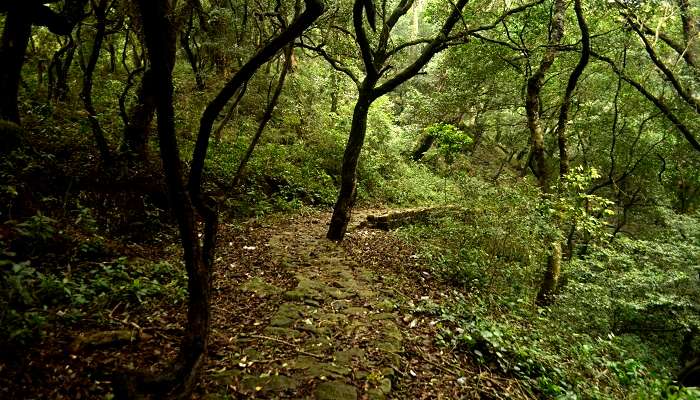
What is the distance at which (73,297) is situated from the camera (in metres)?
4.29

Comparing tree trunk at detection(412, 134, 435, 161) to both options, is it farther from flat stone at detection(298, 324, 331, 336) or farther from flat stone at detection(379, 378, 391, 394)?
flat stone at detection(379, 378, 391, 394)

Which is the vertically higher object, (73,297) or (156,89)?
(156,89)

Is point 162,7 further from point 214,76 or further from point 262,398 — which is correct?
point 214,76

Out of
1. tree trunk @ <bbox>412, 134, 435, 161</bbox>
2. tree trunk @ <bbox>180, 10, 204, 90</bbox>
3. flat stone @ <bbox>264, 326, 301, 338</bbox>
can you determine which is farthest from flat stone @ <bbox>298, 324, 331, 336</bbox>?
tree trunk @ <bbox>412, 134, 435, 161</bbox>

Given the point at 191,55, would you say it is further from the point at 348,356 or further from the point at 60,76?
the point at 348,356

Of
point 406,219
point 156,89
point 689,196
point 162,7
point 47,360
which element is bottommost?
point 47,360

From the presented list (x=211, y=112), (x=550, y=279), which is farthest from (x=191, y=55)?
(x=550, y=279)

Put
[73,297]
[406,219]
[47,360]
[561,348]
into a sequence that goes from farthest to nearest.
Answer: [406,219] < [561,348] < [73,297] < [47,360]

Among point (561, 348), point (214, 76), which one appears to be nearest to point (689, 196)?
point (561, 348)

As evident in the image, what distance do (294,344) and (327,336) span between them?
46cm

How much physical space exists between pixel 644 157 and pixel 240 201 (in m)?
16.8

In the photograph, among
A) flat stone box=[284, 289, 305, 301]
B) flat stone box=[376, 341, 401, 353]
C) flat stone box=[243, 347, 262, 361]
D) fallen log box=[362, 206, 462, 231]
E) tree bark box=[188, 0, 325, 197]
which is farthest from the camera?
fallen log box=[362, 206, 462, 231]

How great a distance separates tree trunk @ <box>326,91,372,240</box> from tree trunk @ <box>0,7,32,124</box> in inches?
242

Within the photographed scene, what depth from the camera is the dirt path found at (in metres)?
3.81
